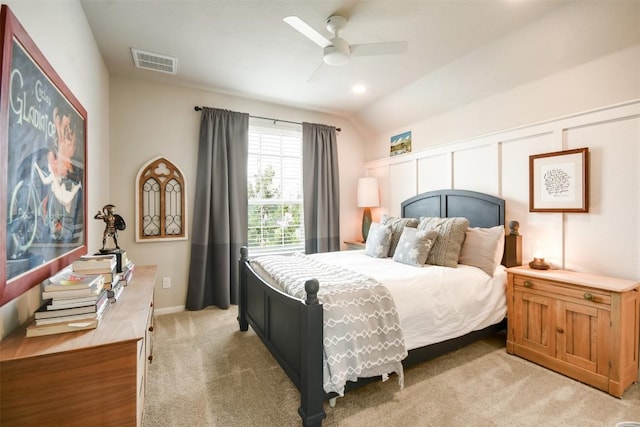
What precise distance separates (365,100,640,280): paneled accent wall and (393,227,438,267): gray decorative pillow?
Result: 3.12 feet

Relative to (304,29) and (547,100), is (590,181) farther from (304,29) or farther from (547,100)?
(304,29)

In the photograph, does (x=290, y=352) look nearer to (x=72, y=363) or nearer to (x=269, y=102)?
(x=72, y=363)

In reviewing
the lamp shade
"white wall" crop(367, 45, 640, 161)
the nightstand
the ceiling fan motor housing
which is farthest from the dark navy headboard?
the ceiling fan motor housing

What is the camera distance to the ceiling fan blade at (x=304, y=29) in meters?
1.80

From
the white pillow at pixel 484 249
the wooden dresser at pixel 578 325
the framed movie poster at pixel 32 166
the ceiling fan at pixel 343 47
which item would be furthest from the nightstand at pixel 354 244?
the framed movie poster at pixel 32 166

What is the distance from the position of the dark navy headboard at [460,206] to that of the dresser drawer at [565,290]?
720 millimetres

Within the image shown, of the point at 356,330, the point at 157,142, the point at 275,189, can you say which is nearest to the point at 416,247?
the point at 356,330

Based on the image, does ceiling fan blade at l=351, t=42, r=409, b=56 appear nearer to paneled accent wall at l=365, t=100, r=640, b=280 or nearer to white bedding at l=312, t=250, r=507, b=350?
paneled accent wall at l=365, t=100, r=640, b=280

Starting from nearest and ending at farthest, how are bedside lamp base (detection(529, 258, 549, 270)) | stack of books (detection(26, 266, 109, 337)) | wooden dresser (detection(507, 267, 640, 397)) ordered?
stack of books (detection(26, 266, 109, 337)), wooden dresser (detection(507, 267, 640, 397)), bedside lamp base (detection(529, 258, 549, 270))

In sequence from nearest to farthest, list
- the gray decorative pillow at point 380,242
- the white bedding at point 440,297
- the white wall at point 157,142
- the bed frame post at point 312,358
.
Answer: the bed frame post at point 312,358, the white bedding at point 440,297, the gray decorative pillow at point 380,242, the white wall at point 157,142

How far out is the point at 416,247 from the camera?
267 centimetres

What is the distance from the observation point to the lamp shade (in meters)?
4.44

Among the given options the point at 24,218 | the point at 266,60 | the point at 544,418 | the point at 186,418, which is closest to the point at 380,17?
the point at 266,60

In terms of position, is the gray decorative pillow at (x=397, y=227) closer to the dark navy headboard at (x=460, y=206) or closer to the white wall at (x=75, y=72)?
the dark navy headboard at (x=460, y=206)
